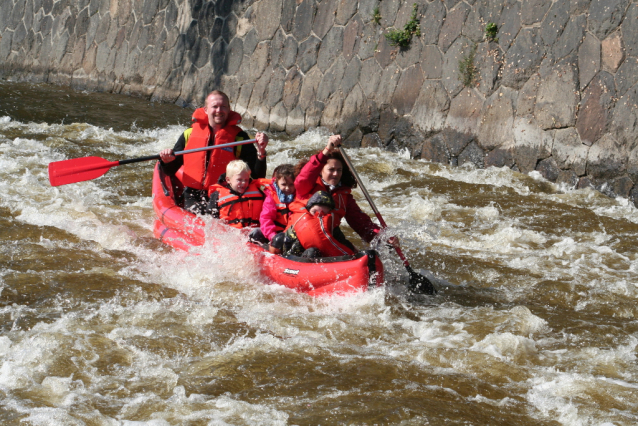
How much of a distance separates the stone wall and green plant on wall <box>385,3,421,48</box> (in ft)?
0.30

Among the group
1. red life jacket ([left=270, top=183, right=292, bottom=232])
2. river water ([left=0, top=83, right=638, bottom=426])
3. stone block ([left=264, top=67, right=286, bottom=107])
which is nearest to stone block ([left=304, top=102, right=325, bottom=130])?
stone block ([left=264, top=67, right=286, bottom=107])

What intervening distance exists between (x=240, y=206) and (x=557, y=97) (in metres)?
3.75

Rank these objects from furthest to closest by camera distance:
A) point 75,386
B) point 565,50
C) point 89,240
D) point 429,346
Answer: point 565,50
point 89,240
point 429,346
point 75,386

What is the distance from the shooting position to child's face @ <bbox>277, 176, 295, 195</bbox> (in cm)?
478

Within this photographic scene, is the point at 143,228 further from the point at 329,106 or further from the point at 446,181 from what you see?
the point at 329,106

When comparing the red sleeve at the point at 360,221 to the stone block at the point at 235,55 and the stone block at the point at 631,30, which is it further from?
the stone block at the point at 235,55

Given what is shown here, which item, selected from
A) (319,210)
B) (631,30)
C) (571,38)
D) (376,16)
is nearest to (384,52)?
(376,16)

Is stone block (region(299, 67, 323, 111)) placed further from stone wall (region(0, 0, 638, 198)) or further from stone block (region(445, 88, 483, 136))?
stone block (region(445, 88, 483, 136))

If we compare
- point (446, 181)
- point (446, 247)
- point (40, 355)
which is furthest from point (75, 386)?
point (446, 181)

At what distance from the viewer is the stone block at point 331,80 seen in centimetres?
925

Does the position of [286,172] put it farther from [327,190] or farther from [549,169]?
[549,169]

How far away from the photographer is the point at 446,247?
5.63 m

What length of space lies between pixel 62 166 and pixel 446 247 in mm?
3287

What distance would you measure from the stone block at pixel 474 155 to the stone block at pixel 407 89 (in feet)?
3.17
